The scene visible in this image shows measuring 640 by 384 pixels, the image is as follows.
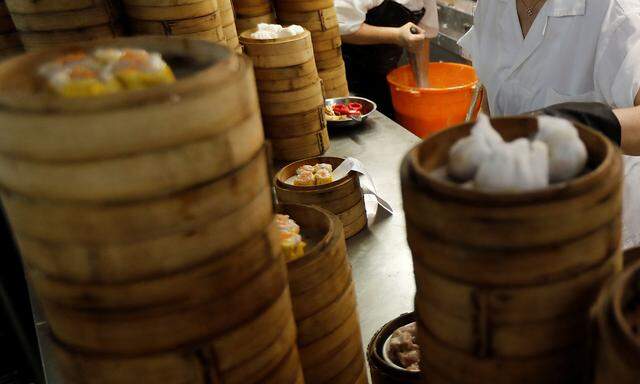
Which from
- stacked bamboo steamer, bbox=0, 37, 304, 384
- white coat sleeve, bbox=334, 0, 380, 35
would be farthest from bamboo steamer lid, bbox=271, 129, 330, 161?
stacked bamboo steamer, bbox=0, 37, 304, 384

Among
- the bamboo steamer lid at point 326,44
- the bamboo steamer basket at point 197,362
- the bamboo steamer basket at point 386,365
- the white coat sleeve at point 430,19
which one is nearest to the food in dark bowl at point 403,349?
the bamboo steamer basket at point 386,365

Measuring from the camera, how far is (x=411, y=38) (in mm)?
4969

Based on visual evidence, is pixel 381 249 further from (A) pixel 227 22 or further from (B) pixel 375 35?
(B) pixel 375 35

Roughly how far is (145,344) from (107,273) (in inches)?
6.1

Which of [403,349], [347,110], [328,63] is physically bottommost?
[403,349]

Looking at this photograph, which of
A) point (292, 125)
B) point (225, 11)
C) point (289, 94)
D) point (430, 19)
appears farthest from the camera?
point (430, 19)

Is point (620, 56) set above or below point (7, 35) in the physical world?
below

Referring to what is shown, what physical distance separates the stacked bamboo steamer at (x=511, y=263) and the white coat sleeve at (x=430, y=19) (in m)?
4.71

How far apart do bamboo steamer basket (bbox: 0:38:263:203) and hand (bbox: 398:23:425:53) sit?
4.28 meters

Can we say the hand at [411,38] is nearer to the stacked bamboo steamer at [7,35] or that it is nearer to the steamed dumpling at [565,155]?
the stacked bamboo steamer at [7,35]

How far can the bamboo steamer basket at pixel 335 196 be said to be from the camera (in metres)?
2.50

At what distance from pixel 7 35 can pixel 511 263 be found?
3.05 metres

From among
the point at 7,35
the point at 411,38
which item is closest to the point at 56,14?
the point at 7,35

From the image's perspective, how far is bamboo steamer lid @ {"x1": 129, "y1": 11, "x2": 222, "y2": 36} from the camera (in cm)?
255
